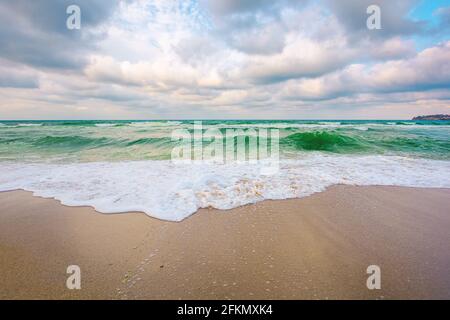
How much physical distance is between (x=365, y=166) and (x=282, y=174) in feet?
11.2

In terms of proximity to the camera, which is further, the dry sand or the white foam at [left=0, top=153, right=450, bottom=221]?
the white foam at [left=0, top=153, right=450, bottom=221]

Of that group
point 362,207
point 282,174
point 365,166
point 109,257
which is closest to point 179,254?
point 109,257

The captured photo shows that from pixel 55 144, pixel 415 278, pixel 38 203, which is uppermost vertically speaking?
pixel 55 144

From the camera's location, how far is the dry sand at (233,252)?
6.55 ft

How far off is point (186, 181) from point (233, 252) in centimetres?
301

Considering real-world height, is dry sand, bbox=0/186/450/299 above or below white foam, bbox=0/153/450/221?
below

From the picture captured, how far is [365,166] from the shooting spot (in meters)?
7.14

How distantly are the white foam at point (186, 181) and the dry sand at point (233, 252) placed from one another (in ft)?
1.41

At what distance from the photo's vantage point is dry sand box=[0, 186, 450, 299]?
6.55 feet

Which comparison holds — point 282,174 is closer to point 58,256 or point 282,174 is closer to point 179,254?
point 179,254

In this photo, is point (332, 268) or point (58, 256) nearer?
point (332, 268)

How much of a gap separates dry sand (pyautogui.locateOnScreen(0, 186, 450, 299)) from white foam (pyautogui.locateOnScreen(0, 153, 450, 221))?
16.9 inches

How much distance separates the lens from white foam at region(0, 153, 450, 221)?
4.05m

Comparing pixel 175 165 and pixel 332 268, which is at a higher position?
pixel 175 165
